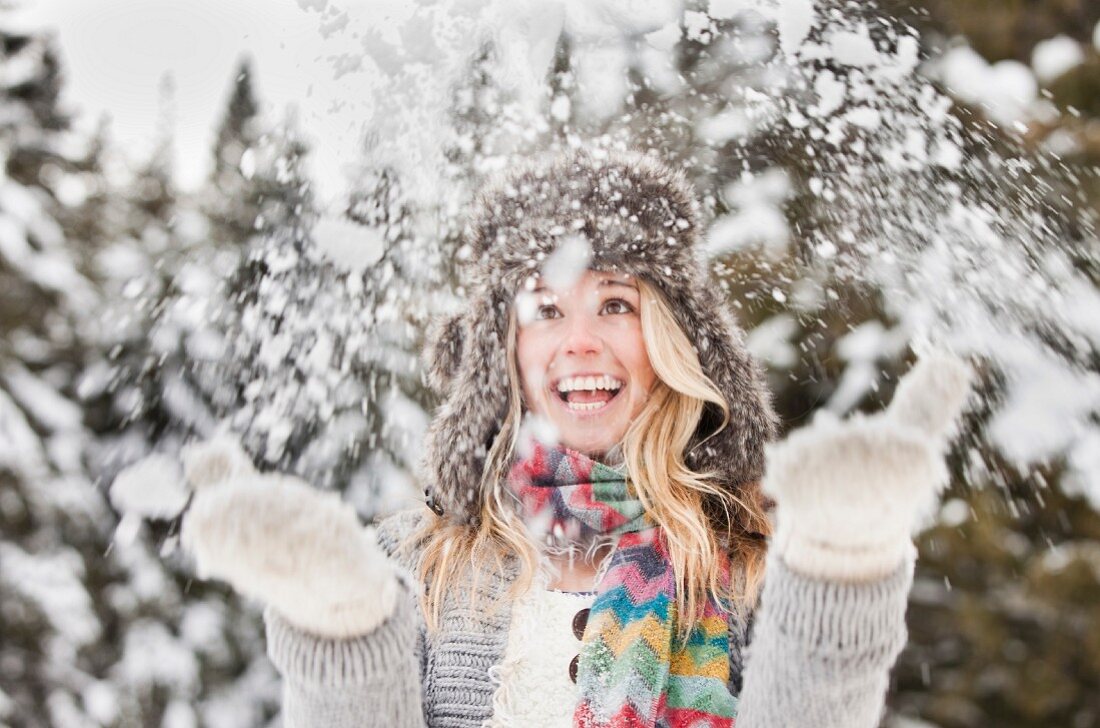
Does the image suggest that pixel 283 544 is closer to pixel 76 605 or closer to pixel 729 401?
pixel 729 401

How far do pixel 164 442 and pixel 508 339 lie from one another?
2876 mm

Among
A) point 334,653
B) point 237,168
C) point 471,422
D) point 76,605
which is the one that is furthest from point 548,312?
point 237,168

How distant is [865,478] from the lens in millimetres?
1150

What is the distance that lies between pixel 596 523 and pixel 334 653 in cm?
93

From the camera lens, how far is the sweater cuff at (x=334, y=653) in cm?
141

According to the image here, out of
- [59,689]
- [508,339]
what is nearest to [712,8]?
[508,339]

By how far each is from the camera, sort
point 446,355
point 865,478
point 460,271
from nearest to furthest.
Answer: point 865,478 → point 446,355 → point 460,271

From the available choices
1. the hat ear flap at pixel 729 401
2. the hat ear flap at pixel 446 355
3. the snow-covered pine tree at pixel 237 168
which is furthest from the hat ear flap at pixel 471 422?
the snow-covered pine tree at pixel 237 168

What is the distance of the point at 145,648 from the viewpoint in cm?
462

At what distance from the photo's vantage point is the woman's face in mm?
2271

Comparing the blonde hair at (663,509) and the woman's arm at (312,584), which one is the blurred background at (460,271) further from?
the woman's arm at (312,584)

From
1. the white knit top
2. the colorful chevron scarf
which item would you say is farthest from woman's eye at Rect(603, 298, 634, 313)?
the white knit top

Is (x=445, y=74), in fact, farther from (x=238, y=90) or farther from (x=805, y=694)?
(x=805, y=694)

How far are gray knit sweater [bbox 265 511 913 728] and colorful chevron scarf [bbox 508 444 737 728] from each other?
41 cm
